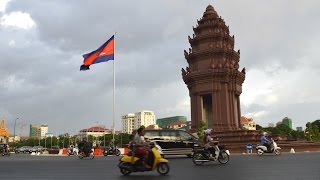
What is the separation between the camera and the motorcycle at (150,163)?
1402cm

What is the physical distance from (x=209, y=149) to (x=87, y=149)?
1571cm

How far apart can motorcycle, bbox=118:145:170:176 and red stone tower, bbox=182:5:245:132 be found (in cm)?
3432

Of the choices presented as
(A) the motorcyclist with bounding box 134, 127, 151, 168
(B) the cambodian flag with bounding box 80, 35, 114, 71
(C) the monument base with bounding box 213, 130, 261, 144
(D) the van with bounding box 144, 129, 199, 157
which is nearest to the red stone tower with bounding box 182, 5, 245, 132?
(C) the monument base with bounding box 213, 130, 261, 144

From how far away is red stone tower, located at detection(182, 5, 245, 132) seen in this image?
49625mm

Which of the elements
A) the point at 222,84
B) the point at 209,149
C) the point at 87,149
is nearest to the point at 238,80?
the point at 222,84

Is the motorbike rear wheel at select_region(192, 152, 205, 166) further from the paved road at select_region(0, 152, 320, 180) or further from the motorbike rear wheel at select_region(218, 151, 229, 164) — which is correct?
the motorbike rear wheel at select_region(218, 151, 229, 164)

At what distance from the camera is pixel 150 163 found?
14109 mm

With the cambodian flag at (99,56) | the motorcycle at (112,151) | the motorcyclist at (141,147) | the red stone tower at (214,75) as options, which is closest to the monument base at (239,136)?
the red stone tower at (214,75)

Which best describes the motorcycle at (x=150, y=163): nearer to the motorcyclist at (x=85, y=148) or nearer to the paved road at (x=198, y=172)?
the paved road at (x=198, y=172)

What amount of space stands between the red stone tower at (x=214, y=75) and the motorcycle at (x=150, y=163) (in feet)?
113

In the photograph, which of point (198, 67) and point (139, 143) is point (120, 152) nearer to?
point (198, 67)

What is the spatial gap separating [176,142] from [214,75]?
24418mm

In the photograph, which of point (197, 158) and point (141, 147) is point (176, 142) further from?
point (141, 147)

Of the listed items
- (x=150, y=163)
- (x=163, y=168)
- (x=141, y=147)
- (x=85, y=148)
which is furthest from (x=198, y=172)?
(x=85, y=148)
